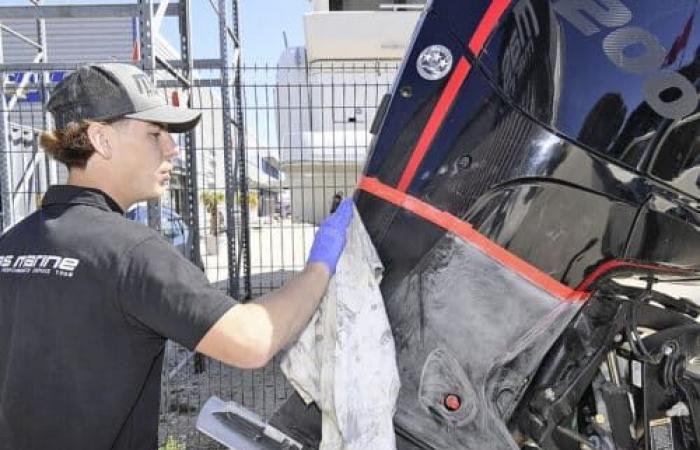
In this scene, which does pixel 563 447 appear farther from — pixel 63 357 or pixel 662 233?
pixel 63 357

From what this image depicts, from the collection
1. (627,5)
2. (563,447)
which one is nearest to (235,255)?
(563,447)

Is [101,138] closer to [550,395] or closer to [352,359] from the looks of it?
[352,359]

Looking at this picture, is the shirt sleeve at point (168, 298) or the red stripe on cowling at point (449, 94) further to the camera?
the red stripe on cowling at point (449, 94)

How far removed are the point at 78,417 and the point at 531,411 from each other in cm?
122

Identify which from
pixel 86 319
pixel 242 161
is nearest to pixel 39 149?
pixel 242 161

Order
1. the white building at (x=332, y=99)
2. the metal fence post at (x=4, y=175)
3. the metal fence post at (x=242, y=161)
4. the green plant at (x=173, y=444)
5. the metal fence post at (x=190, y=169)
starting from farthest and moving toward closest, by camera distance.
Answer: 1. the metal fence post at (x=242, y=161)
2. the white building at (x=332, y=99)
3. the metal fence post at (x=190, y=169)
4. the metal fence post at (x=4, y=175)
5. the green plant at (x=173, y=444)

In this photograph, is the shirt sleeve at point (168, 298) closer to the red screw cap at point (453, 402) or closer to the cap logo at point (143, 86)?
the cap logo at point (143, 86)

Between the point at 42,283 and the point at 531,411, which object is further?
the point at 531,411

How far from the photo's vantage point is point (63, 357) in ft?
5.07

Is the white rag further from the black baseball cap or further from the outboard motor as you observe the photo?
the black baseball cap

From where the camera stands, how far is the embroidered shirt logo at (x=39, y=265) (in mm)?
1533

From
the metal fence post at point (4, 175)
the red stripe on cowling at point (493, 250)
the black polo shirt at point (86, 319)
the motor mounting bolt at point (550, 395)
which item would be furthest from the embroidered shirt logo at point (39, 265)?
the metal fence post at point (4, 175)

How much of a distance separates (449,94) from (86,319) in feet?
3.49

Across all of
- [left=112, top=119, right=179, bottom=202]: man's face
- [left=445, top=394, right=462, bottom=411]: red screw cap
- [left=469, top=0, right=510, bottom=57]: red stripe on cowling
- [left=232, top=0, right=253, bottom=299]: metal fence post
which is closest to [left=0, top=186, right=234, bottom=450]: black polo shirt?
[left=112, top=119, right=179, bottom=202]: man's face
